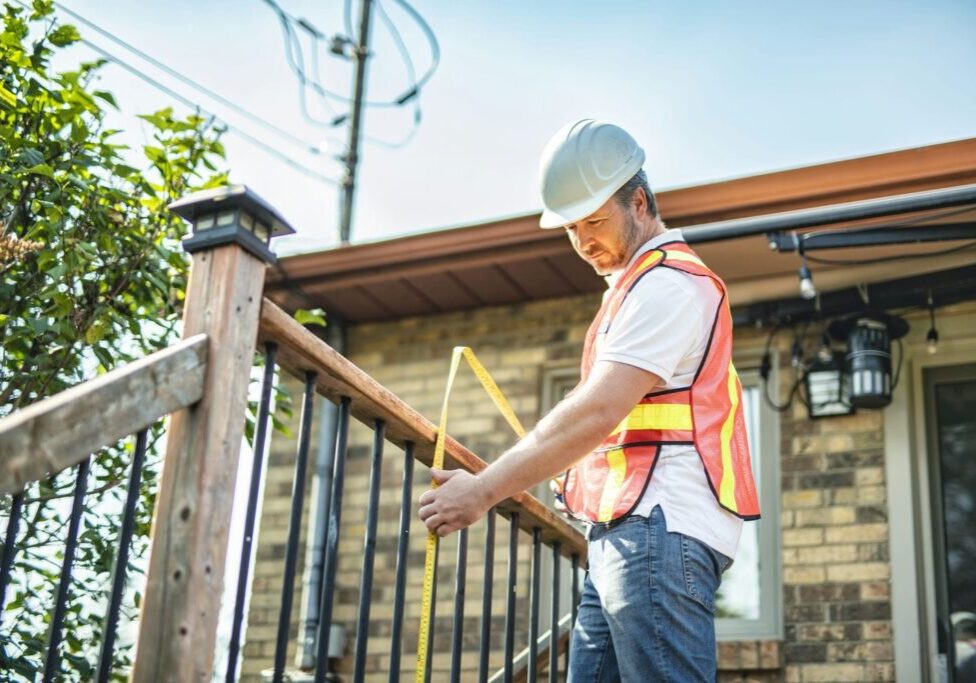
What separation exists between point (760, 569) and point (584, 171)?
366 cm

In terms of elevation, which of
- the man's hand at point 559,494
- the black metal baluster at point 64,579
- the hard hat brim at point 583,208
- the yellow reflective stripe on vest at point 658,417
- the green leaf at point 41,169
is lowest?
the black metal baluster at point 64,579

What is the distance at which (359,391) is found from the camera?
2.67 metres

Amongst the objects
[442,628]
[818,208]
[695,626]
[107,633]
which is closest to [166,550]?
[107,633]

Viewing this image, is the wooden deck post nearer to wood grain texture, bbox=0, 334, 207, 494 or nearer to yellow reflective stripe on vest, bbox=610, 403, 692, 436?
wood grain texture, bbox=0, 334, 207, 494

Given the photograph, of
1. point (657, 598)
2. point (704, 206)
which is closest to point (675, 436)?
point (657, 598)

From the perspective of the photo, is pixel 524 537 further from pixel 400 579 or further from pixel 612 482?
pixel 612 482

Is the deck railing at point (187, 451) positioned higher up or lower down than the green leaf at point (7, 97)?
lower down

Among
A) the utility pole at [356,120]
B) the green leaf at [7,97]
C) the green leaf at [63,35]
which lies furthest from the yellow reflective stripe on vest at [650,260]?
the utility pole at [356,120]

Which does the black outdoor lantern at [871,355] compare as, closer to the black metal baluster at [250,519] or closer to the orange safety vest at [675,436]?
the orange safety vest at [675,436]

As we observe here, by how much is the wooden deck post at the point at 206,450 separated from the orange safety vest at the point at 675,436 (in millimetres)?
858

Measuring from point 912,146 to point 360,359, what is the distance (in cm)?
340

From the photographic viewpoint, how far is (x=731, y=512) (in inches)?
104

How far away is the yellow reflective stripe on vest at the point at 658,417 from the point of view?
264 cm

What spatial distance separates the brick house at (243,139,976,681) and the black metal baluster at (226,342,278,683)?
3554mm
